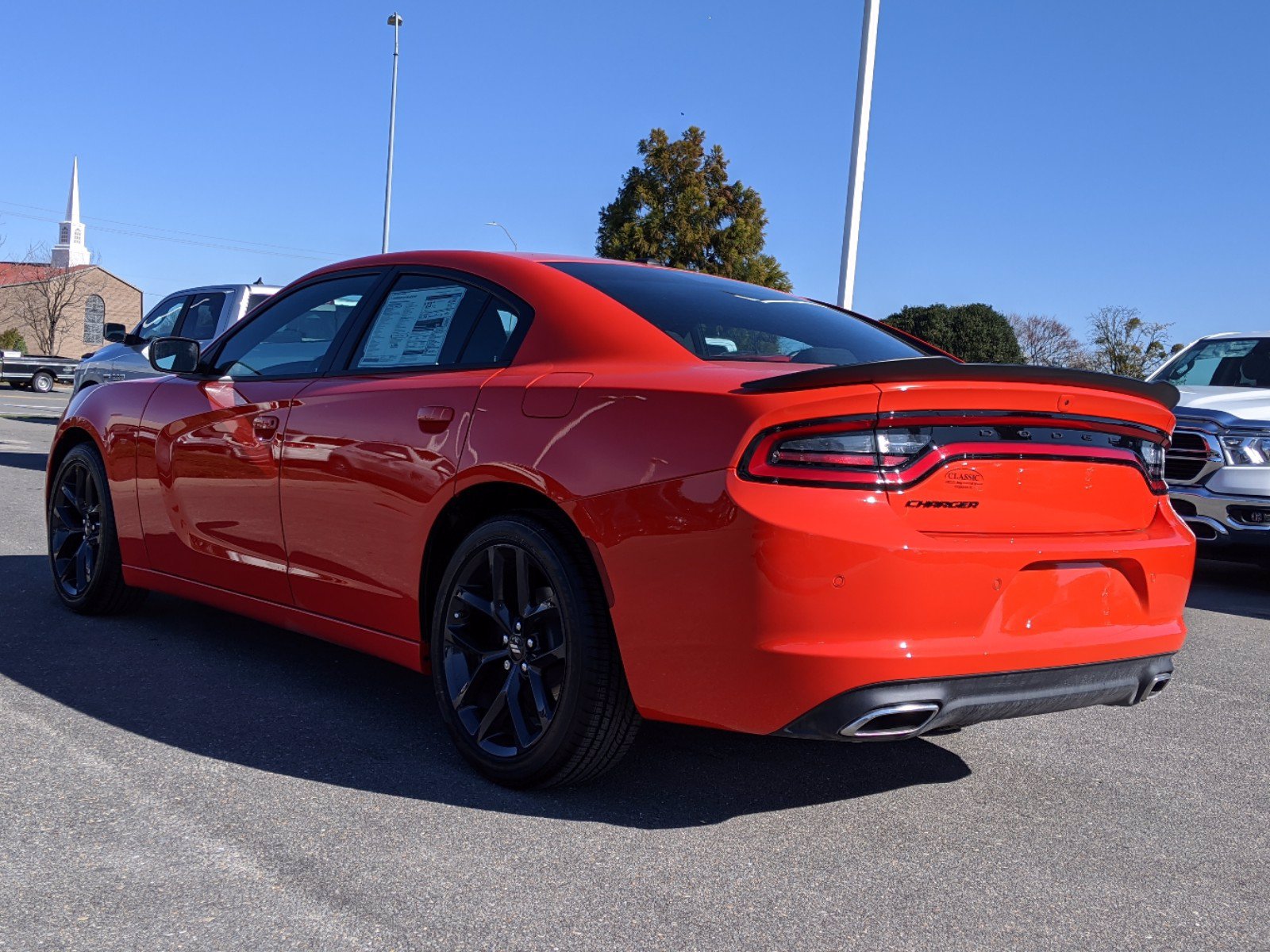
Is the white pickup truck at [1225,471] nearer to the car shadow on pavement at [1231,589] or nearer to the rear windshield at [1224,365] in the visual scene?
the car shadow on pavement at [1231,589]

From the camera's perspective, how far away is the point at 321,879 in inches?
113

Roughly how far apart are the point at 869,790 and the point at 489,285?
6.13ft

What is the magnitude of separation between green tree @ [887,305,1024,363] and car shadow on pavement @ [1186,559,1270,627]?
91.9 ft

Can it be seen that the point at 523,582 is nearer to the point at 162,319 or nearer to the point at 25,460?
the point at 162,319

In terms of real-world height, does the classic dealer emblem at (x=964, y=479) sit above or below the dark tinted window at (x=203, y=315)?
below

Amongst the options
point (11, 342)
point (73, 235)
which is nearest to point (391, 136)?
point (11, 342)

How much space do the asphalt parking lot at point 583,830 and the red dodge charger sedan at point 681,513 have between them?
280mm

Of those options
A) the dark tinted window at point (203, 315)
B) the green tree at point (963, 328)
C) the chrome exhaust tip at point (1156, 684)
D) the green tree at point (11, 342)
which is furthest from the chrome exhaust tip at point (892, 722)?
the green tree at point (11, 342)

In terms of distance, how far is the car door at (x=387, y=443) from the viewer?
381 centimetres

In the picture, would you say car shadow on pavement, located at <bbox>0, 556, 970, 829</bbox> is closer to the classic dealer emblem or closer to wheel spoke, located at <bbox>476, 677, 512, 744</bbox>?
wheel spoke, located at <bbox>476, 677, 512, 744</bbox>

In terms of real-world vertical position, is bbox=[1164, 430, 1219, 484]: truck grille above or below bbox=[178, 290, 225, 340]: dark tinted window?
below

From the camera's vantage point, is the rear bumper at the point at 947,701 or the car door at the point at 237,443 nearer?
the rear bumper at the point at 947,701

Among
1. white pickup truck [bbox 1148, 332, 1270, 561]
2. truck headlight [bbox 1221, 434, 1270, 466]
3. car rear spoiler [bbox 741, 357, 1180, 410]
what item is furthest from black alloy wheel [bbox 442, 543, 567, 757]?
truck headlight [bbox 1221, 434, 1270, 466]

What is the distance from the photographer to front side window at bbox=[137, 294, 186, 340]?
12410mm
